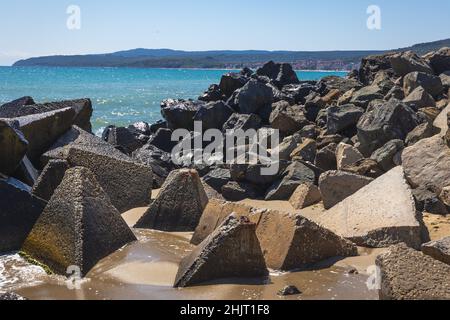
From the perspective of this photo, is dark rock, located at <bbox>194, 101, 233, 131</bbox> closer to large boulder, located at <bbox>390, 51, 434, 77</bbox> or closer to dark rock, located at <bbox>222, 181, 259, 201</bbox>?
dark rock, located at <bbox>222, 181, 259, 201</bbox>

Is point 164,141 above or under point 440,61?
under

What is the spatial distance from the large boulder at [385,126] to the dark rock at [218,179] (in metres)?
1.89

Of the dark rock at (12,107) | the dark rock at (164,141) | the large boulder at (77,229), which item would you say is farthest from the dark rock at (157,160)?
the large boulder at (77,229)

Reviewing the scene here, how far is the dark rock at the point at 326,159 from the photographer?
26.0ft

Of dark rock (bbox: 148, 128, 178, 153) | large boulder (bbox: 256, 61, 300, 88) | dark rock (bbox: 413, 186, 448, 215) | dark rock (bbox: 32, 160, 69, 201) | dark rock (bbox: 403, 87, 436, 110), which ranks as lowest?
dark rock (bbox: 413, 186, 448, 215)

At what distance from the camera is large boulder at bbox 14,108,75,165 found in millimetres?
7469

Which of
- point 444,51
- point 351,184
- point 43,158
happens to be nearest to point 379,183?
point 351,184

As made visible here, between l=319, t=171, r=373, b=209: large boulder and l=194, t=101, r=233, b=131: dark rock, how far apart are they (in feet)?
14.8

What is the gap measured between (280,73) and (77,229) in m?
12.0

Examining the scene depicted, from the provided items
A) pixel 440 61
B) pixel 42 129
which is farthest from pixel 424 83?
pixel 42 129

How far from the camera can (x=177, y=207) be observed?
19.8 ft

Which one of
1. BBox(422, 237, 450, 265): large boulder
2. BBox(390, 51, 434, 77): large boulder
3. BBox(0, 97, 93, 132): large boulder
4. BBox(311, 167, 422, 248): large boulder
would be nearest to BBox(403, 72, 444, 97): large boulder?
BBox(390, 51, 434, 77): large boulder

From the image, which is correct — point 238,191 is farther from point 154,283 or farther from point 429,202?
point 154,283
